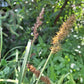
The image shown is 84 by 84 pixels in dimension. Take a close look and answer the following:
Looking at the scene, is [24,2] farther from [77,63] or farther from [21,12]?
[77,63]

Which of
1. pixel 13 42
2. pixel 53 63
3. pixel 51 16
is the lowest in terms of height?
pixel 53 63

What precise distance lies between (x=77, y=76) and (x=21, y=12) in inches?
44.7

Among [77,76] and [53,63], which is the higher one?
[53,63]

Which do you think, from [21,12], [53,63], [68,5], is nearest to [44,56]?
[53,63]

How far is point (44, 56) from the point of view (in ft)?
7.31

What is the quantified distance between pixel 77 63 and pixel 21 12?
3.35ft

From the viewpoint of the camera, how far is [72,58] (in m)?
2.14

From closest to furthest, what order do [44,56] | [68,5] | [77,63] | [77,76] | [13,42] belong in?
1. [77,76]
2. [77,63]
3. [44,56]
4. [13,42]
5. [68,5]

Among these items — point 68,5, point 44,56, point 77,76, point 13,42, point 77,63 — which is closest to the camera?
point 77,76

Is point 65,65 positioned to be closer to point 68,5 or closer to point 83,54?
point 83,54

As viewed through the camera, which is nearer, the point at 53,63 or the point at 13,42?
the point at 53,63

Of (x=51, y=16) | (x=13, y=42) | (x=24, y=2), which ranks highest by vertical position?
(x=24, y=2)

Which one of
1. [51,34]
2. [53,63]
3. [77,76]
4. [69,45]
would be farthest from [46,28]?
[77,76]

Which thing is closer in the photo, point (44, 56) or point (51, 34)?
point (44, 56)
